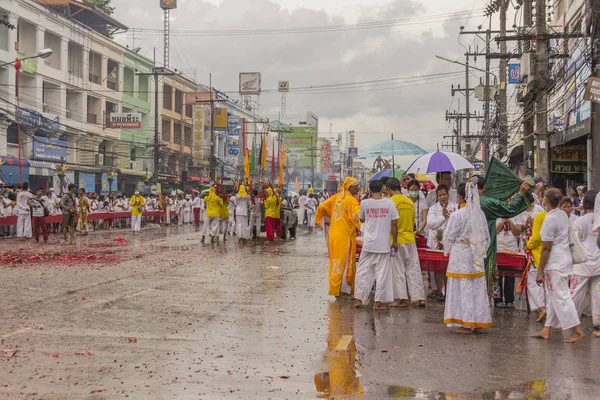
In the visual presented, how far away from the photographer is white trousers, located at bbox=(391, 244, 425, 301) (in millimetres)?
10477

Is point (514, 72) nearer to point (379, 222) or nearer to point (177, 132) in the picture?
point (379, 222)

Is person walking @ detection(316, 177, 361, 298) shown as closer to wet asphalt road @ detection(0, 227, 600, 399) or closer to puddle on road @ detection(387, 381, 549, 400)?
wet asphalt road @ detection(0, 227, 600, 399)

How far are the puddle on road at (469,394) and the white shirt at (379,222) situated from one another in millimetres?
4406

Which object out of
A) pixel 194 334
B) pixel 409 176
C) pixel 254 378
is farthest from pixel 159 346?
pixel 409 176

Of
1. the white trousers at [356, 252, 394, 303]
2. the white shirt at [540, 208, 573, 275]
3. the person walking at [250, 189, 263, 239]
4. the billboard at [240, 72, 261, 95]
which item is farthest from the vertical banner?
the white shirt at [540, 208, 573, 275]

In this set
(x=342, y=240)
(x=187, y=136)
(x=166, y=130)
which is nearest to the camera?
(x=342, y=240)

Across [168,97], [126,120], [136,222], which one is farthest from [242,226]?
[168,97]

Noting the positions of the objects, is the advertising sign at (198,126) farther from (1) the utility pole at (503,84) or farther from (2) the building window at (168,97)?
(1) the utility pole at (503,84)

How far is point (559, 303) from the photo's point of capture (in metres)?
8.04

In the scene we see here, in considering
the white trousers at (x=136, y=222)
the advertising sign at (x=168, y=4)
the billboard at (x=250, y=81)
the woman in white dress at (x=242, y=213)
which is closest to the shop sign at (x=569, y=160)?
the woman in white dress at (x=242, y=213)

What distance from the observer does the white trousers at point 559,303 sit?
7938 mm

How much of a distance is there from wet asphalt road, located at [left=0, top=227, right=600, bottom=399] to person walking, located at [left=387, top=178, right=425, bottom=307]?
15.1 inches

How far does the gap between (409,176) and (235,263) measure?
4.86m

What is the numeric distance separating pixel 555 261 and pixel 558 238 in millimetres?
259
